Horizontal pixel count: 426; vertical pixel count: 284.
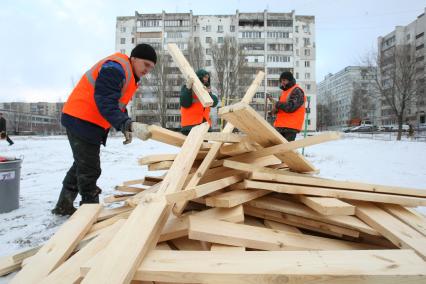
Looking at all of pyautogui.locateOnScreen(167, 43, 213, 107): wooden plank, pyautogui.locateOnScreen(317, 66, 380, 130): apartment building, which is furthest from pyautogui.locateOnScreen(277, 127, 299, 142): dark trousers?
pyautogui.locateOnScreen(317, 66, 380, 130): apartment building

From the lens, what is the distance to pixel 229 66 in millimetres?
32844

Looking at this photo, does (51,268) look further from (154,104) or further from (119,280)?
(154,104)

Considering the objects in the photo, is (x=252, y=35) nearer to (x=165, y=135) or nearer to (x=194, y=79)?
(x=194, y=79)

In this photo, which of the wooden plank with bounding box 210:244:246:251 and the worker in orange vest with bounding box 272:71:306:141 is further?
the worker in orange vest with bounding box 272:71:306:141

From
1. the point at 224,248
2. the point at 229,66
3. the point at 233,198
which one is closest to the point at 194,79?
the point at 233,198

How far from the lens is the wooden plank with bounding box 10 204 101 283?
1618 mm

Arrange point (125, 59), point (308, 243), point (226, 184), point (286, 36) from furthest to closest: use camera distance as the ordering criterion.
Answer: point (286, 36)
point (125, 59)
point (226, 184)
point (308, 243)

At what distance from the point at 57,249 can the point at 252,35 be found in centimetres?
4794

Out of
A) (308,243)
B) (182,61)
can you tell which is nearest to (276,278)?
(308,243)

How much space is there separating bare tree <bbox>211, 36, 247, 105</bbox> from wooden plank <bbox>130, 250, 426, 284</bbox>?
3127cm

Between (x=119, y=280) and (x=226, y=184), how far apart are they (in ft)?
3.51

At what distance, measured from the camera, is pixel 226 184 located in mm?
→ 2119

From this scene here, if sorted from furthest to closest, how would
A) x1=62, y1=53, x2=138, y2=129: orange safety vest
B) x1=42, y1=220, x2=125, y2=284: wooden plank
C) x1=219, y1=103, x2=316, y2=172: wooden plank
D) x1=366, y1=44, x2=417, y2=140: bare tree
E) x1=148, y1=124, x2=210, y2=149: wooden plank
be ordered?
1. x1=366, y1=44, x2=417, y2=140: bare tree
2. x1=62, y1=53, x2=138, y2=129: orange safety vest
3. x1=148, y1=124, x2=210, y2=149: wooden plank
4. x1=219, y1=103, x2=316, y2=172: wooden plank
5. x1=42, y1=220, x2=125, y2=284: wooden plank

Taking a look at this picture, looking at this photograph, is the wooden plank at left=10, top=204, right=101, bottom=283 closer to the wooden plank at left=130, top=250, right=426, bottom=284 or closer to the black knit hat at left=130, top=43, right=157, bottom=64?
the wooden plank at left=130, top=250, right=426, bottom=284
